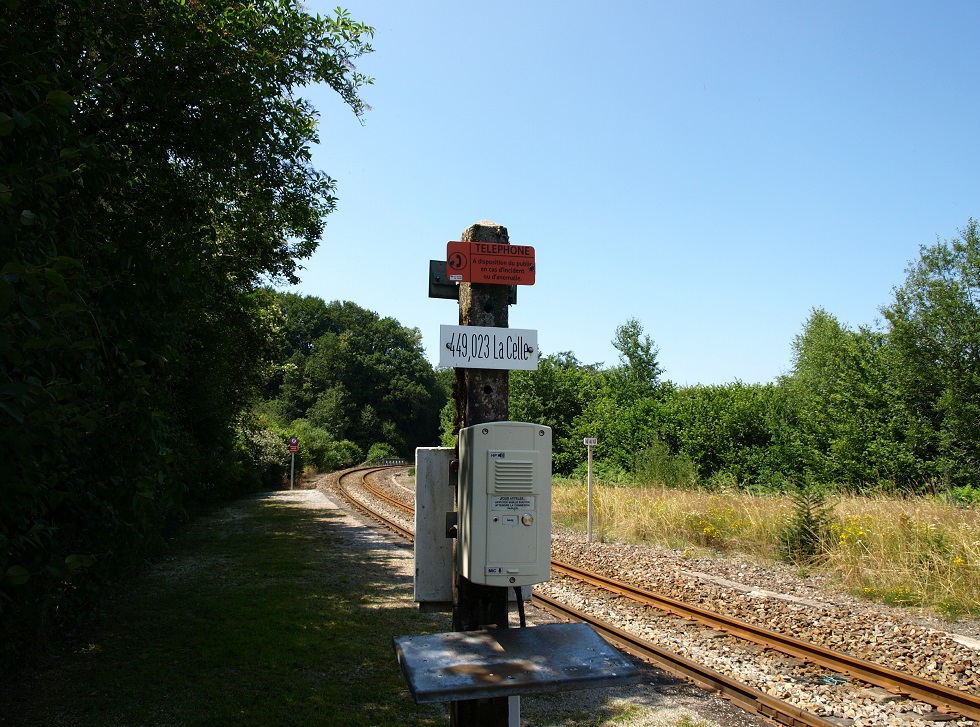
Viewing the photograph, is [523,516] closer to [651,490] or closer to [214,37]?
[214,37]

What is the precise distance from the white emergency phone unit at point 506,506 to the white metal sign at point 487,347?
390 mm

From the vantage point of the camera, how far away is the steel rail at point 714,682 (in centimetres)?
553

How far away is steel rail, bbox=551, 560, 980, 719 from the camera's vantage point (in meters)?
5.86

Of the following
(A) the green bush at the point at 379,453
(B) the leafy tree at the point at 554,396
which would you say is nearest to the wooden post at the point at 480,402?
(B) the leafy tree at the point at 554,396

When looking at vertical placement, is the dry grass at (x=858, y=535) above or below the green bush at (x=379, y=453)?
above

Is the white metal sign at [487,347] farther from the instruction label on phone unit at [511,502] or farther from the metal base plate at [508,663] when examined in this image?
the metal base plate at [508,663]

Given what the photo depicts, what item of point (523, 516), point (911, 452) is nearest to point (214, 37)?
point (523, 516)

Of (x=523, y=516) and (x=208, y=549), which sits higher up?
(x=523, y=516)

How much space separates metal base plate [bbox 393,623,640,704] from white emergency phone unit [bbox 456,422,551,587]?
29 centimetres

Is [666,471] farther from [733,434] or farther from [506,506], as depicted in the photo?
[506,506]

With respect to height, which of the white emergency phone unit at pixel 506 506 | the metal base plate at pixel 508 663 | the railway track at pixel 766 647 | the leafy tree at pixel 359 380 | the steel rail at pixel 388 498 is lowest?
the steel rail at pixel 388 498

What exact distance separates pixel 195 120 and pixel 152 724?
520 cm

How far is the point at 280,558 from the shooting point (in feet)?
42.1

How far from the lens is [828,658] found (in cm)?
695
